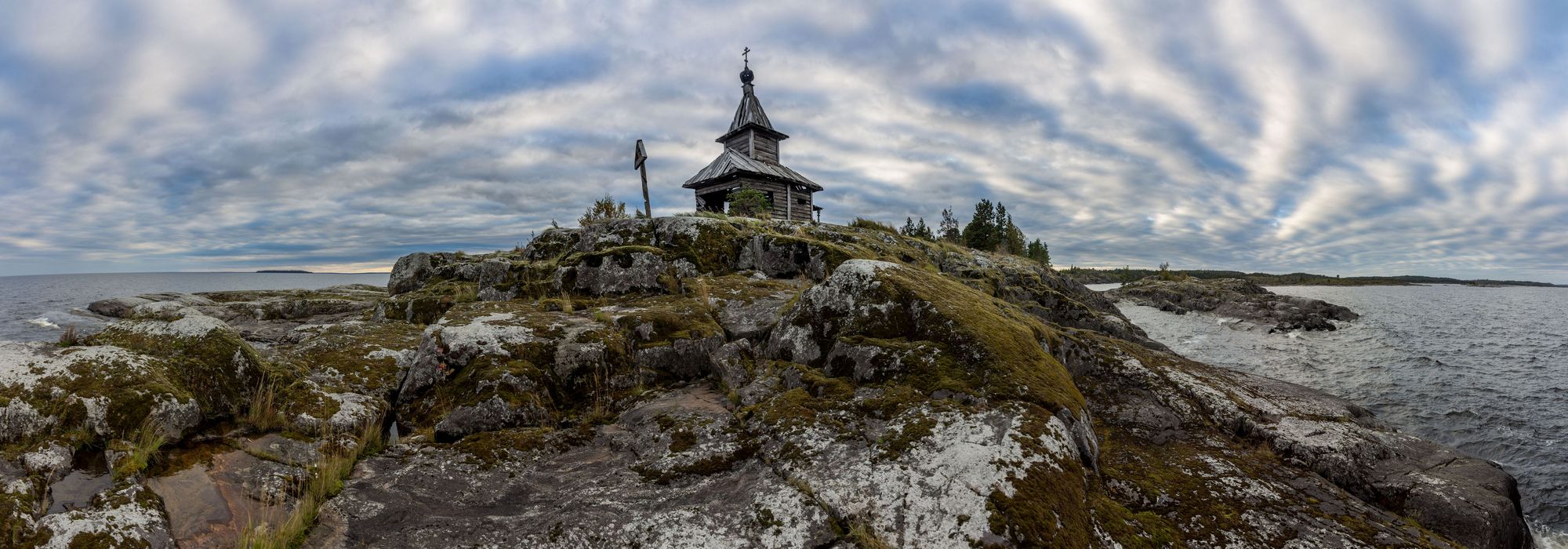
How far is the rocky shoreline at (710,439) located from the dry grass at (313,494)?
0.03 meters

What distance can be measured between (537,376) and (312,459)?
8.51ft

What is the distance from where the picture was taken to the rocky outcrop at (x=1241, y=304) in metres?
36.1

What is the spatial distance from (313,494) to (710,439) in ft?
12.2

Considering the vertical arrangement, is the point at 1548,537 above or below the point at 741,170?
below

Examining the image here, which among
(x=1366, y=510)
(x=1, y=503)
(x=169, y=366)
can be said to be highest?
(x=169, y=366)

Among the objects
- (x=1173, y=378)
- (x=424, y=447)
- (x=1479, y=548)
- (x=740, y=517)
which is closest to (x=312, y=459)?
(x=424, y=447)

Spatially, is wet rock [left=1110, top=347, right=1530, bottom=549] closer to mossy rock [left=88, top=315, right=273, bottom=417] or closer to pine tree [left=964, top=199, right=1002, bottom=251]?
mossy rock [left=88, top=315, right=273, bottom=417]

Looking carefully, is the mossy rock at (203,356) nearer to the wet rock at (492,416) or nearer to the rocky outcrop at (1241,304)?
the wet rock at (492,416)

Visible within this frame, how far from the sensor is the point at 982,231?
2092 inches

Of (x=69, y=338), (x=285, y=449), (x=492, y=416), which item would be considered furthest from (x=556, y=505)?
(x=69, y=338)

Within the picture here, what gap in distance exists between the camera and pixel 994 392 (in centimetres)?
668

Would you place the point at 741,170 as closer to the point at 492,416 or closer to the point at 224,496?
the point at 492,416

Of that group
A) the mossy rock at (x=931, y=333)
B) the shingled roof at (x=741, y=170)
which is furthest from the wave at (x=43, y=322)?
the mossy rock at (x=931, y=333)

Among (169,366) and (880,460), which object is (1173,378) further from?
(169,366)
